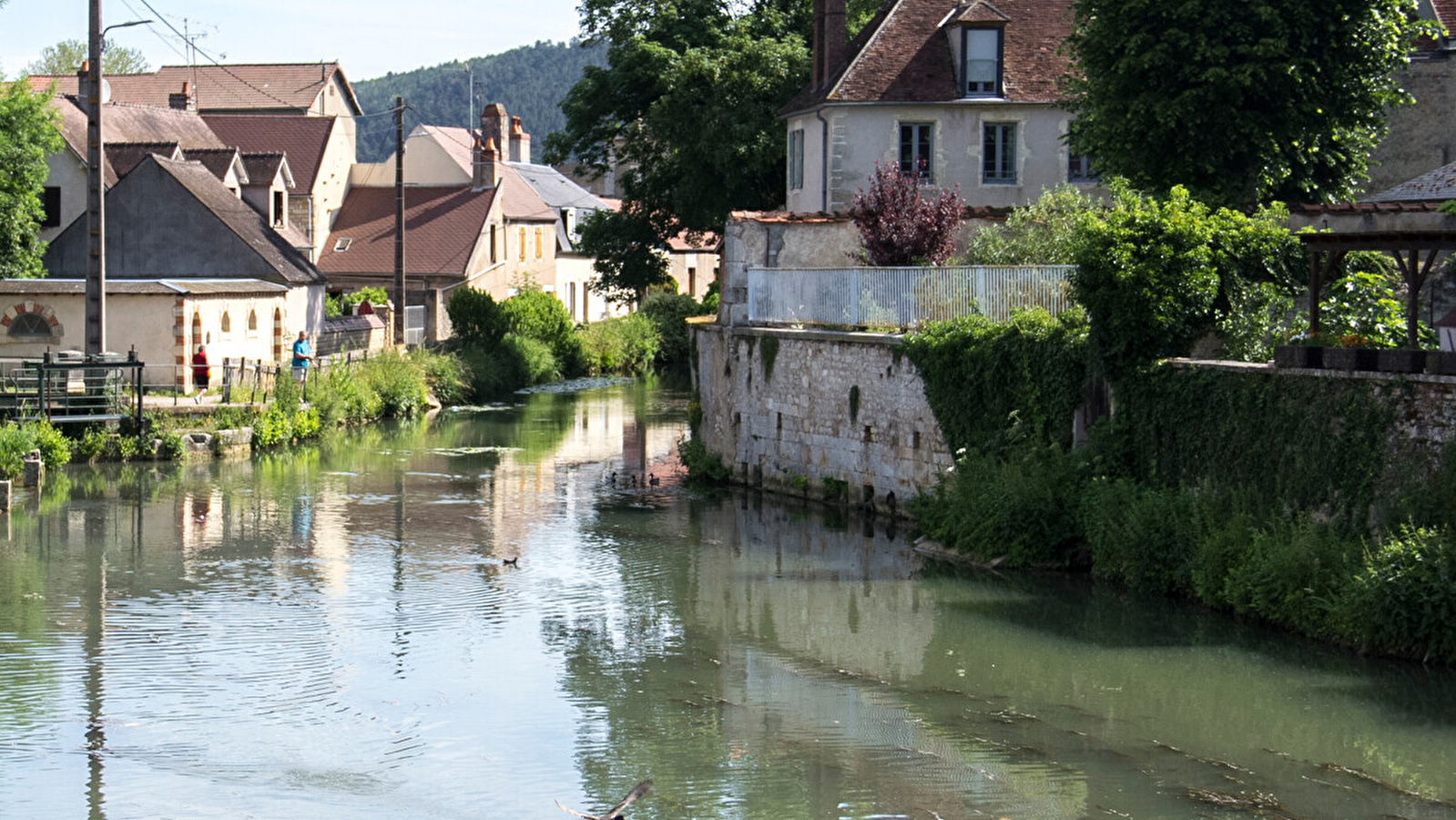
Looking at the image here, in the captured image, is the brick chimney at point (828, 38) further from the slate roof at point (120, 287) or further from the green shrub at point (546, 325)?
the green shrub at point (546, 325)

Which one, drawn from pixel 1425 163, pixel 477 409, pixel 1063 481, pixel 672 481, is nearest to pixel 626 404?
pixel 477 409

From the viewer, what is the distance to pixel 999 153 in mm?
33594

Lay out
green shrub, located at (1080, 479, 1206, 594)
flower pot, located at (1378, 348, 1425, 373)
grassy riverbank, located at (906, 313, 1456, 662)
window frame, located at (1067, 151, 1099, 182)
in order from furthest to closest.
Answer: window frame, located at (1067, 151, 1099, 182)
green shrub, located at (1080, 479, 1206, 594)
flower pot, located at (1378, 348, 1425, 373)
grassy riverbank, located at (906, 313, 1456, 662)

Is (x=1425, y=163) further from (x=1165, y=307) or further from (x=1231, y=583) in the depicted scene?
(x=1231, y=583)

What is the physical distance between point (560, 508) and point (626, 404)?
1697 centimetres

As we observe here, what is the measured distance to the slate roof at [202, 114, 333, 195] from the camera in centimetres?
5150

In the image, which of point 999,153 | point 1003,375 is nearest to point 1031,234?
point 1003,375

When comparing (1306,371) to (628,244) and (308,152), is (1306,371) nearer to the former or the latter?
(628,244)

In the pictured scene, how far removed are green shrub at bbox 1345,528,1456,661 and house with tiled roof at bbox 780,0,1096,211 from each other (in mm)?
19083

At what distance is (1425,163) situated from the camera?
98.0 feet

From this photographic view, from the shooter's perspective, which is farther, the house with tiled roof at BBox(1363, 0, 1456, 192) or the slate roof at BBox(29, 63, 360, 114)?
the slate roof at BBox(29, 63, 360, 114)

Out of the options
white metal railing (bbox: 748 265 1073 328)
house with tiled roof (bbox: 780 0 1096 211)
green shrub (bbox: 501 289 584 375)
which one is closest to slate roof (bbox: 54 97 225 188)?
green shrub (bbox: 501 289 584 375)

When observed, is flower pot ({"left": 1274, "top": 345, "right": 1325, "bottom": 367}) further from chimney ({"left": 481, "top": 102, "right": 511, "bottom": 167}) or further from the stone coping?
chimney ({"left": 481, "top": 102, "right": 511, "bottom": 167})

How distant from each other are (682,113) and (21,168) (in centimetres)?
1493
